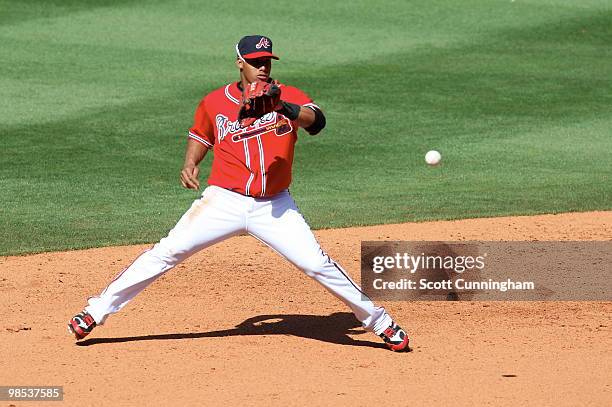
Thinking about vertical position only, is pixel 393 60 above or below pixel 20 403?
above

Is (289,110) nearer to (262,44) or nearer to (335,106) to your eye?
(262,44)

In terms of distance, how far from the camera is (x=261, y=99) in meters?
7.07

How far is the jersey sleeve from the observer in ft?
25.7

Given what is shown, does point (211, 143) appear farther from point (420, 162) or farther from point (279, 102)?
point (420, 162)

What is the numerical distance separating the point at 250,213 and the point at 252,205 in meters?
0.05

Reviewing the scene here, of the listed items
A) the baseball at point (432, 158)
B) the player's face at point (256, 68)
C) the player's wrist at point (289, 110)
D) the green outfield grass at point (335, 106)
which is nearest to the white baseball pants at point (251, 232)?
the player's wrist at point (289, 110)

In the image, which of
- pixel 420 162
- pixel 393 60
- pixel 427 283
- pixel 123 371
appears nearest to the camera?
pixel 123 371

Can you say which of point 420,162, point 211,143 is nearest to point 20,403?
point 211,143

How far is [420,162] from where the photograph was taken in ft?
45.7

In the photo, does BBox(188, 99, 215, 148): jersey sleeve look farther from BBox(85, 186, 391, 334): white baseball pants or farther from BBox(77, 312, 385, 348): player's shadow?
BBox(77, 312, 385, 348): player's shadow

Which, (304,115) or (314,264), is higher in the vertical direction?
(304,115)

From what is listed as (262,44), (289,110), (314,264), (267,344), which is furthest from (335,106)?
(289,110)

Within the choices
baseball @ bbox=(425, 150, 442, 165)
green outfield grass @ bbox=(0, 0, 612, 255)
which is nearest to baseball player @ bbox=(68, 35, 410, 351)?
green outfield grass @ bbox=(0, 0, 612, 255)

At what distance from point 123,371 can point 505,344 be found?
2523 millimetres
